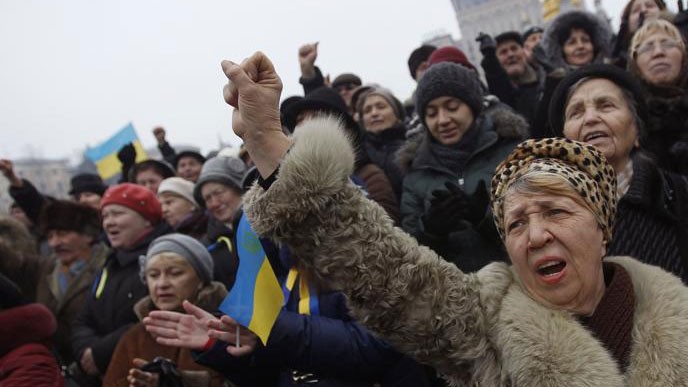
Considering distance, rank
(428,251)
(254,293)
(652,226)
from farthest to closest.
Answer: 1. (652,226)
2. (254,293)
3. (428,251)

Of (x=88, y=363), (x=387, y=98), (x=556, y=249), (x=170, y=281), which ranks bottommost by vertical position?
(x=88, y=363)

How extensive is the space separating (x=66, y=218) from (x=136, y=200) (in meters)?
0.93

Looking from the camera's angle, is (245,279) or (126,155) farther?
(126,155)

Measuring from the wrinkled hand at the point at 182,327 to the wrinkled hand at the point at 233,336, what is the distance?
4.5 inches

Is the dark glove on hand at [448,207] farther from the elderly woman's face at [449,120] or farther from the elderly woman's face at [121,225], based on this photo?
the elderly woman's face at [121,225]

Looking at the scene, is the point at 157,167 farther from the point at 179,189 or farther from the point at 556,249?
the point at 556,249

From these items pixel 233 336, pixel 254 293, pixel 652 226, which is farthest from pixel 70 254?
pixel 652 226

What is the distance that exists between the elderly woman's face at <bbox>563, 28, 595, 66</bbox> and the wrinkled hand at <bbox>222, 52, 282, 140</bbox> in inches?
135

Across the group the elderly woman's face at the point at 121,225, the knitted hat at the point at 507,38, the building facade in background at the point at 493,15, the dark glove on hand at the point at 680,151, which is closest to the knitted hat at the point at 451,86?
the dark glove on hand at the point at 680,151

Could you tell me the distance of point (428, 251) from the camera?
1604mm

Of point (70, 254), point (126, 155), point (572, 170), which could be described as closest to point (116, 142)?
point (126, 155)

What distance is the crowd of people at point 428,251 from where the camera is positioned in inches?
59.4

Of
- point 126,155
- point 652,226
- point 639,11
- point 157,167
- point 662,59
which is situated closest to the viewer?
point 652,226

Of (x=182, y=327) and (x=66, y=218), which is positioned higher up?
(x=66, y=218)
